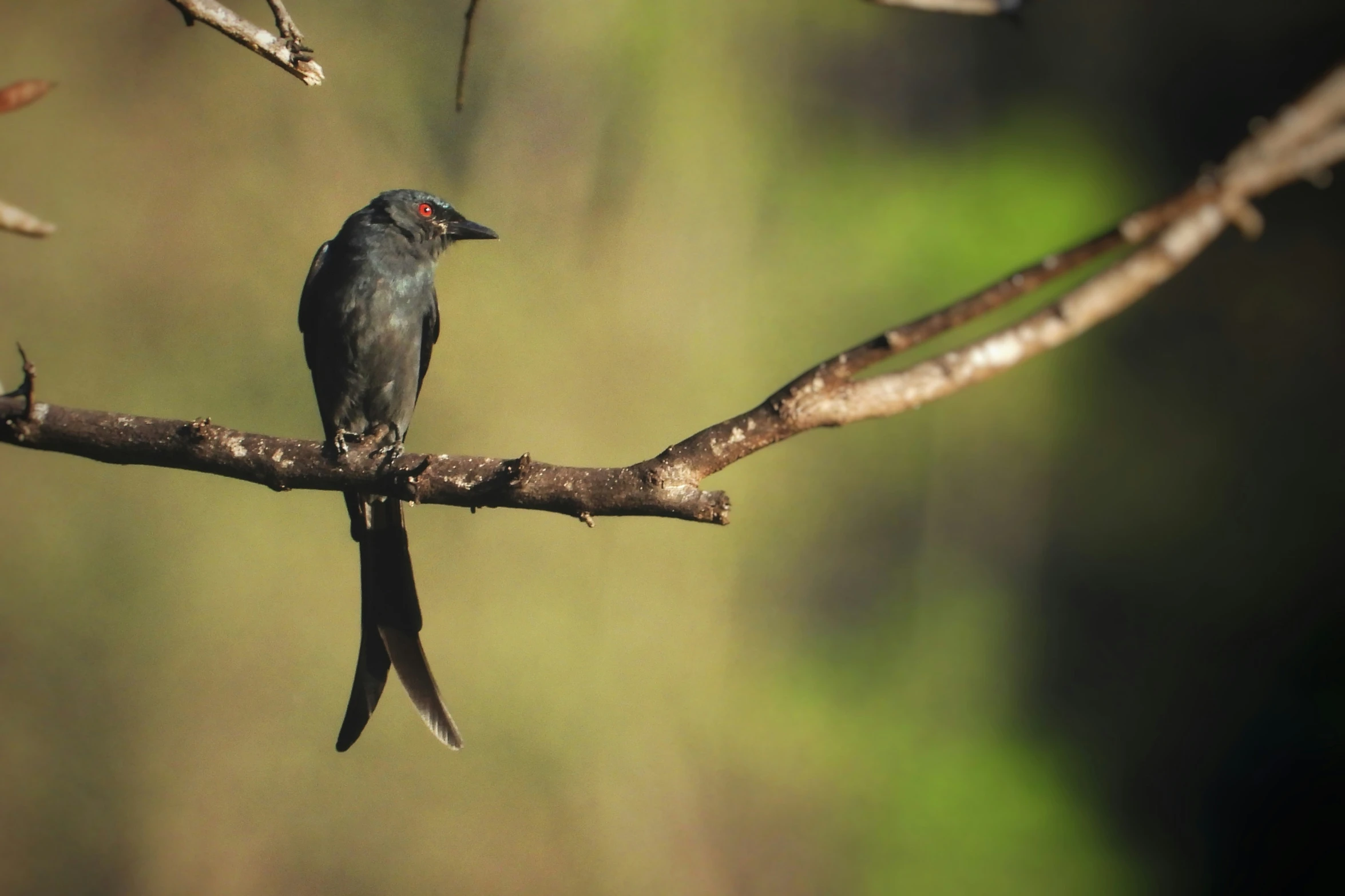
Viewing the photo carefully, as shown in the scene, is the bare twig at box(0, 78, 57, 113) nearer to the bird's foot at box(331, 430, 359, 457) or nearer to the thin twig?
the thin twig

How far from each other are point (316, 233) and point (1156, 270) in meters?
4.50

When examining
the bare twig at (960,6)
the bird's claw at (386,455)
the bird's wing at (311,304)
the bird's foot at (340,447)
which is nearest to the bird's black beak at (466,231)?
the bird's wing at (311,304)

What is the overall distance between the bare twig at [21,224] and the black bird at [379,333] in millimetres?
1448

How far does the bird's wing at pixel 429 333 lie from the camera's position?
3.16 m

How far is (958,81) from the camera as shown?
6617mm

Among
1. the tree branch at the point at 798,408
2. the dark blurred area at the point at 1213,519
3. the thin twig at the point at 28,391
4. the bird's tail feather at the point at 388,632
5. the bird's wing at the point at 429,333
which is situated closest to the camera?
the tree branch at the point at 798,408

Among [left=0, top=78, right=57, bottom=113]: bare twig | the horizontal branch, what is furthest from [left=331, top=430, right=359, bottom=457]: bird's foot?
[left=0, top=78, right=57, bottom=113]: bare twig

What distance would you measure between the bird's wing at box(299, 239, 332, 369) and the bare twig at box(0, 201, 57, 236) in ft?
6.12

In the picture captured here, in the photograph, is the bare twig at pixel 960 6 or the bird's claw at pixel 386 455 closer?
the bare twig at pixel 960 6

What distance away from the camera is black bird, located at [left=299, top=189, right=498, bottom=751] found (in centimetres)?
269

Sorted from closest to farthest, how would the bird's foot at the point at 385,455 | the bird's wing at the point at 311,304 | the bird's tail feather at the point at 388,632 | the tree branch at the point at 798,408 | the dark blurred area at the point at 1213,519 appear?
the tree branch at the point at 798,408 < the bird's foot at the point at 385,455 < the bird's tail feather at the point at 388,632 < the bird's wing at the point at 311,304 < the dark blurred area at the point at 1213,519

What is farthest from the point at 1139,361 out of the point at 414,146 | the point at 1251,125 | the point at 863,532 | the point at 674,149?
the point at 1251,125

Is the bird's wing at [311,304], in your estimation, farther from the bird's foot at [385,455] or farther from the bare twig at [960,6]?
the bare twig at [960,6]

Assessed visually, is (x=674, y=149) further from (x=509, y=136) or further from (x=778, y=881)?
(x=778, y=881)
